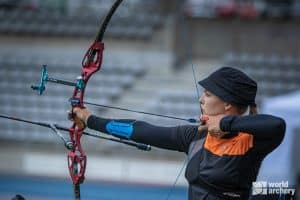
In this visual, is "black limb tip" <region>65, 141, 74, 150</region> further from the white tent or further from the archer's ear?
the white tent

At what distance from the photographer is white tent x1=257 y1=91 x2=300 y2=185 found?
700 centimetres

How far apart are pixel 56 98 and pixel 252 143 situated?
28.9 ft

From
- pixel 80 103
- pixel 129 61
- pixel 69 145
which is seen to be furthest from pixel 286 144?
pixel 129 61

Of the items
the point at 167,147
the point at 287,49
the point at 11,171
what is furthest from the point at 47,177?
the point at 167,147

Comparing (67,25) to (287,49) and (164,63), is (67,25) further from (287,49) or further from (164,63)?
(287,49)

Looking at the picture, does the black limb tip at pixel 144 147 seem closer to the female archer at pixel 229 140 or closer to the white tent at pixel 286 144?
the female archer at pixel 229 140

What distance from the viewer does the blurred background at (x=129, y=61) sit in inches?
408

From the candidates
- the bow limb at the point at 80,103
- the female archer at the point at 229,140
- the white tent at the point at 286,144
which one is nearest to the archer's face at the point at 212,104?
the female archer at the point at 229,140

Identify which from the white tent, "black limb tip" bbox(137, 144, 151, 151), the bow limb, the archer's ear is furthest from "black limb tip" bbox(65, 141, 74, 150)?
the white tent

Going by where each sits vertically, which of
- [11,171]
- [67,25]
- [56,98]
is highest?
[67,25]

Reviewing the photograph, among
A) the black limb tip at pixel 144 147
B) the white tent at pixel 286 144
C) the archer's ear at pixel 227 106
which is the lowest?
the white tent at pixel 286 144

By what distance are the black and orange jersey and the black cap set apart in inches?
3.8

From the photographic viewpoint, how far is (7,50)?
12492 millimetres

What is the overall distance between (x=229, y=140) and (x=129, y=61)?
938 cm
